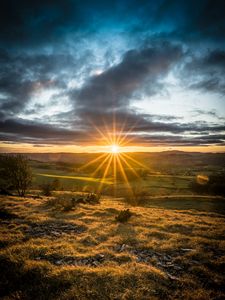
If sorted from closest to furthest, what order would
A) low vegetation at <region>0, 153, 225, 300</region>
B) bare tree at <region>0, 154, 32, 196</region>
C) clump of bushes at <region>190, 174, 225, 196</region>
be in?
1. low vegetation at <region>0, 153, 225, 300</region>
2. bare tree at <region>0, 154, 32, 196</region>
3. clump of bushes at <region>190, 174, 225, 196</region>

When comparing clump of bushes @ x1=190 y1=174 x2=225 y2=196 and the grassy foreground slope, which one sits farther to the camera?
clump of bushes @ x1=190 y1=174 x2=225 y2=196

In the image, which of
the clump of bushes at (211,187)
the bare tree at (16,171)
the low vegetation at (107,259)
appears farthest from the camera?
the clump of bushes at (211,187)

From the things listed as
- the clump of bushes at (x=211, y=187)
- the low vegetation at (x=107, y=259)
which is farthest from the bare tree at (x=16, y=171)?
the clump of bushes at (x=211, y=187)

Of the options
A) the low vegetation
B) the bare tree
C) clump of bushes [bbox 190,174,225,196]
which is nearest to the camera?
the low vegetation

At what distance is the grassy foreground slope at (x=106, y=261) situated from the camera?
26.6ft

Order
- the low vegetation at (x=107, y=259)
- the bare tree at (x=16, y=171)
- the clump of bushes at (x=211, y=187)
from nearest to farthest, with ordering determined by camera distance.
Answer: the low vegetation at (x=107, y=259) < the bare tree at (x=16, y=171) < the clump of bushes at (x=211, y=187)

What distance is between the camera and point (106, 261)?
10.6 m

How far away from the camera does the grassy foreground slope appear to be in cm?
812

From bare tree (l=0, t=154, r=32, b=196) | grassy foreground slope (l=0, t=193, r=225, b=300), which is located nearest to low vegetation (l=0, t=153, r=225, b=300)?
grassy foreground slope (l=0, t=193, r=225, b=300)

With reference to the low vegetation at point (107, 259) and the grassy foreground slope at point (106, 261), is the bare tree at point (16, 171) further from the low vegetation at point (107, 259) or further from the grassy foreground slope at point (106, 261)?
the grassy foreground slope at point (106, 261)

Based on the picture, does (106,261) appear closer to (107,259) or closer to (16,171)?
(107,259)

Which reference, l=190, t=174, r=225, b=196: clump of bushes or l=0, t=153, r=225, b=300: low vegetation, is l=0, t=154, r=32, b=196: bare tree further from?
A: l=190, t=174, r=225, b=196: clump of bushes

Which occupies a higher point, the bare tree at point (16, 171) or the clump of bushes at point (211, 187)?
the bare tree at point (16, 171)

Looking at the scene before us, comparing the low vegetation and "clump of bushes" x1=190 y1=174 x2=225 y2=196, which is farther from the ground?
the low vegetation
